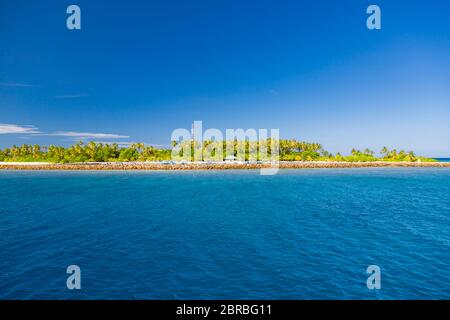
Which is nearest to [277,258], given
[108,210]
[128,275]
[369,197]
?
[128,275]

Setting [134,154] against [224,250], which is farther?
[134,154]

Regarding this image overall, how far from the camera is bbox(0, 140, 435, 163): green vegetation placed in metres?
160

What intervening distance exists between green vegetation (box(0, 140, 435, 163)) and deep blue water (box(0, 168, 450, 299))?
121155mm

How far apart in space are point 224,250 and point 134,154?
152042 millimetres

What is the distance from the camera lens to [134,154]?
540 feet

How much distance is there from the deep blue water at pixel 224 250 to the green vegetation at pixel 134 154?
397ft

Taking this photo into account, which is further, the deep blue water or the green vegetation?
the green vegetation

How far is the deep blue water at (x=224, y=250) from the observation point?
16328 millimetres
